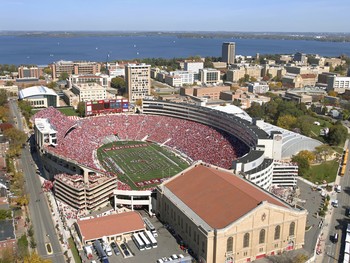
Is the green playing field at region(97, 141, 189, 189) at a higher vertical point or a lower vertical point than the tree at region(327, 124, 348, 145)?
lower

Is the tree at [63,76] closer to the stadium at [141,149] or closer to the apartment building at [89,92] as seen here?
the apartment building at [89,92]

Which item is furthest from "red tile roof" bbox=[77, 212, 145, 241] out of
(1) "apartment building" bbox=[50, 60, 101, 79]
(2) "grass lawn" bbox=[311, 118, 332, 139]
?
(1) "apartment building" bbox=[50, 60, 101, 79]

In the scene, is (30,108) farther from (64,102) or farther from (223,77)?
(223,77)

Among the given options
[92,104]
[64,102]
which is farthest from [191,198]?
[64,102]

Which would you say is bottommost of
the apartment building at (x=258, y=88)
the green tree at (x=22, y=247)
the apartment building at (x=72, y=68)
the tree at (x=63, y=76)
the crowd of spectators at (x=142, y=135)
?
the green tree at (x=22, y=247)

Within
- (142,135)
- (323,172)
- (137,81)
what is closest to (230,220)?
(323,172)

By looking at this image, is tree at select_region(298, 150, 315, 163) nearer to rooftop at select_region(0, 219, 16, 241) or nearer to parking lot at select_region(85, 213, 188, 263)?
parking lot at select_region(85, 213, 188, 263)

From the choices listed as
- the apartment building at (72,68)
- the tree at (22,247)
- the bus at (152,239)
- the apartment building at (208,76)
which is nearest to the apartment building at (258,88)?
the apartment building at (208,76)
